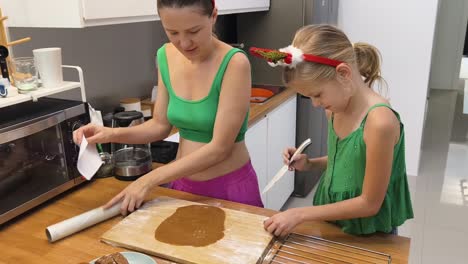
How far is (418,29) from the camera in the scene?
9.90 ft

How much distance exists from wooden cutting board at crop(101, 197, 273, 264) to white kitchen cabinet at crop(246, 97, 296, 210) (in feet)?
3.41

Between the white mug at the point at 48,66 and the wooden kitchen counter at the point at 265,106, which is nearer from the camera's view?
the white mug at the point at 48,66

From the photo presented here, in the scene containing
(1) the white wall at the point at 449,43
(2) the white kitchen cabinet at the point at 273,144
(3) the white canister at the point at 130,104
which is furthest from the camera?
(1) the white wall at the point at 449,43

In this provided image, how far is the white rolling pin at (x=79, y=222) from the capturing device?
1013 mm

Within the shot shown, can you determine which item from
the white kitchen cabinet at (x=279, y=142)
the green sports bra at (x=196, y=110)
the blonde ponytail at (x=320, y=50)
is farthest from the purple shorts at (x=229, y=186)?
the white kitchen cabinet at (x=279, y=142)

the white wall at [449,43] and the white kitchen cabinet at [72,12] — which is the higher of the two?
the white kitchen cabinet at [72,12]

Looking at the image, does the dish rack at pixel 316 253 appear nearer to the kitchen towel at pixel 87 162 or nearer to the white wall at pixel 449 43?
the kitchen towel at pixel 87 162

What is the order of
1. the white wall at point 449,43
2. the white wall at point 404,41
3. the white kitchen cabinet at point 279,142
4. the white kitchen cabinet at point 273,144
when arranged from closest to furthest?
the white kitchen cabinet at point 273,144, the white kitchen cabinet at point 279,142, the white wall at point 404,41, the white wall at point 449,43

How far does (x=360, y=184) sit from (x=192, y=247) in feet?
1.50

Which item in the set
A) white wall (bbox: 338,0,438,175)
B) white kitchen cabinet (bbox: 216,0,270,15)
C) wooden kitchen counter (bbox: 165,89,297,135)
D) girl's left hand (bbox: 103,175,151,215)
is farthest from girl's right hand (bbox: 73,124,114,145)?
white wall (bbox: 338,0,438,175)

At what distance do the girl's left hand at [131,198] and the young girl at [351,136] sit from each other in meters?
0.36

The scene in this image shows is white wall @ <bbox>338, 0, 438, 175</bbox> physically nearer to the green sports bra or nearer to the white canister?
the white canister

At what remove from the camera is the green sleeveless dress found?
41.0 inches

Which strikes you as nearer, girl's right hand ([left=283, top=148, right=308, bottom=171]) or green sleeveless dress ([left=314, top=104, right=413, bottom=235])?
green sleeveless dress ([left=314, top=104, right=413, bottom=235])
